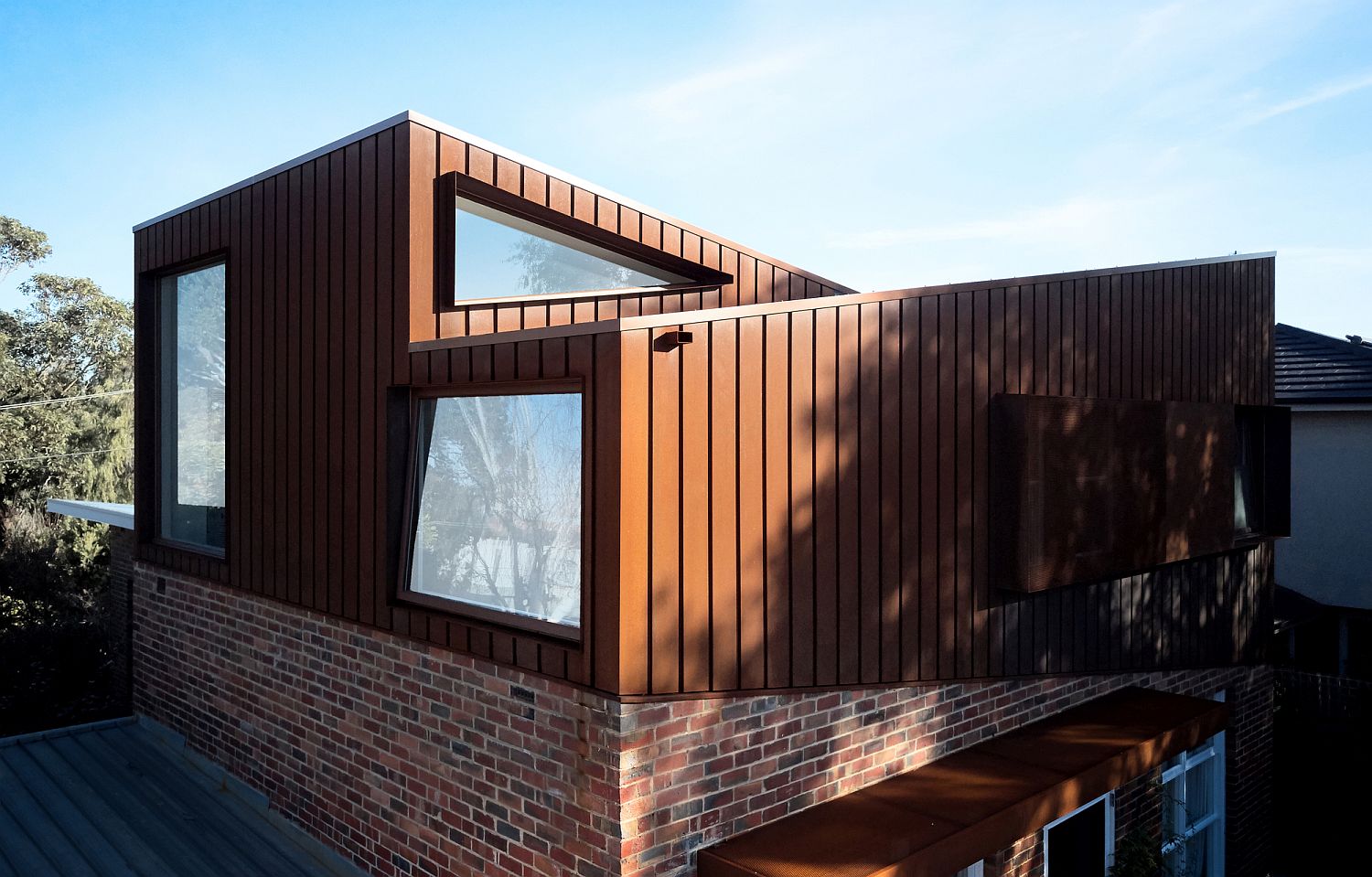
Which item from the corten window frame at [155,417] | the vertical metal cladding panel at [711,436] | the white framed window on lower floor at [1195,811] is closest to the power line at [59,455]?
the corten window frame at [155,417]

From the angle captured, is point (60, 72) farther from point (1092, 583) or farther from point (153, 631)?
point (1092, 583)

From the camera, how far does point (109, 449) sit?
25.1 m

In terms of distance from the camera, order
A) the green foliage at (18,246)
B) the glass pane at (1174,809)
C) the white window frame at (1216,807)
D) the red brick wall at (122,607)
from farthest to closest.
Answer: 1. the green foliage at (18,246)
2. the red brick wall at (122,607)
3. the white window frame at (1216,807)
4. the glass pane at (1174,809)

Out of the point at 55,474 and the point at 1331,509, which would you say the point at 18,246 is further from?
the point at 1331,509

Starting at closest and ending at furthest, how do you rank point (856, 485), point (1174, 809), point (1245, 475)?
1. point (856, 485)
2. point (1174, 809)
3. point (1245, 475)

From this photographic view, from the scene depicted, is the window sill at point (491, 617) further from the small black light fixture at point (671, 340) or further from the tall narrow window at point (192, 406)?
the tall narrow window at point (192, 406)

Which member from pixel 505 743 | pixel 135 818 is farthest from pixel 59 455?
pixel 505 743

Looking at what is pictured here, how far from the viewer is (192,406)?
6.61m

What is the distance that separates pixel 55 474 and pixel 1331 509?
28.0m

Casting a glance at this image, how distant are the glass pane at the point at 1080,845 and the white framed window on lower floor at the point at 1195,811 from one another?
57.6 inches

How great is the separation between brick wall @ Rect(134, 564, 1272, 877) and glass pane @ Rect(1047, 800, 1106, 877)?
1.83 ft

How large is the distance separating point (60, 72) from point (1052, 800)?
3497cm

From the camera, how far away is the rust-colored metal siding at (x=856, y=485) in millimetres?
3473

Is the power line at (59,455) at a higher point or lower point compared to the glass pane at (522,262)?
lower
